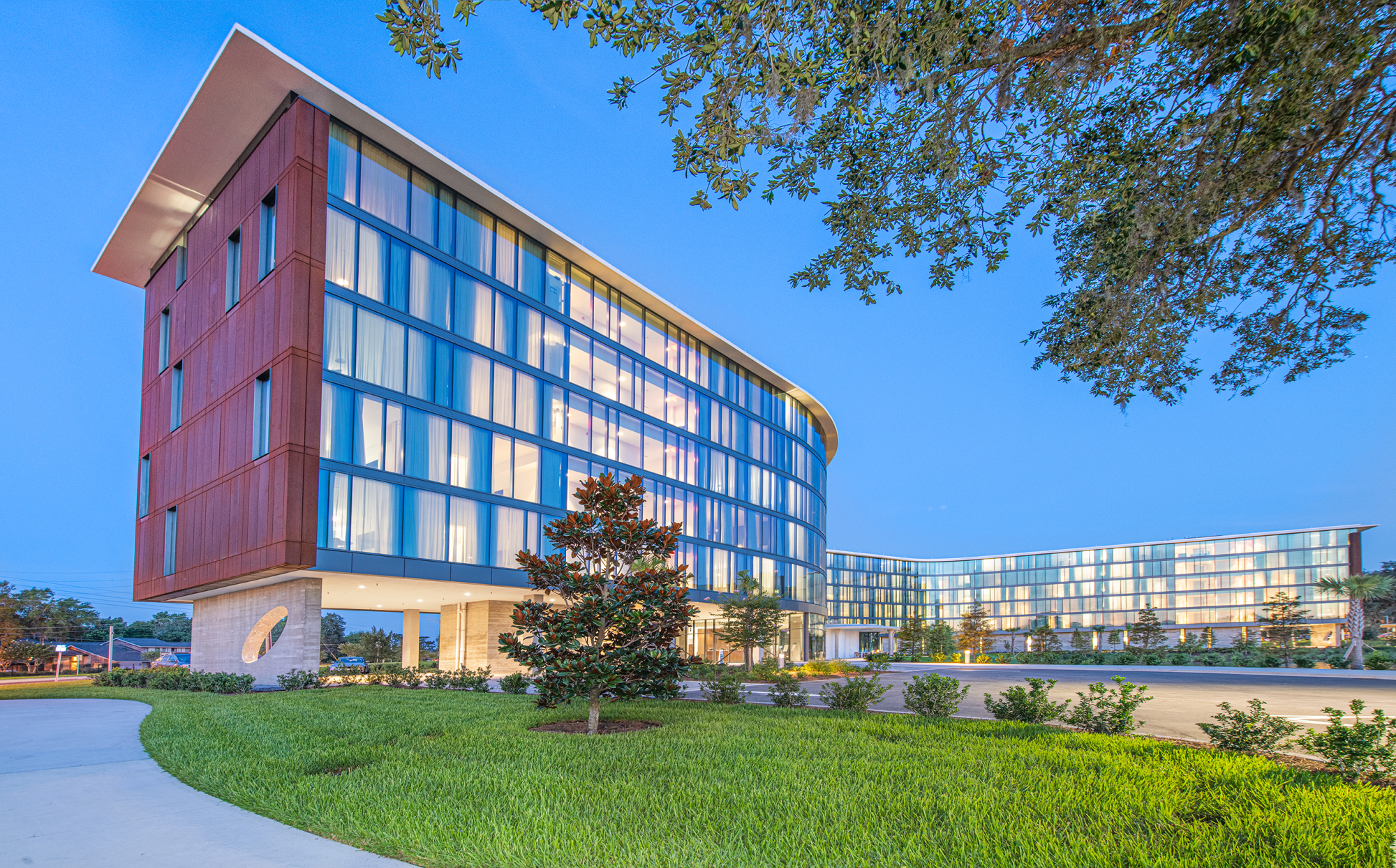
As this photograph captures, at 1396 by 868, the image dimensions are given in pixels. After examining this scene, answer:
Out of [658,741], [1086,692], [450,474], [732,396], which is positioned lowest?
[1086,692]

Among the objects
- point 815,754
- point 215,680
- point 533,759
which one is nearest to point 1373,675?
point 815,754

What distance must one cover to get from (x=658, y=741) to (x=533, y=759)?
1.98 metres

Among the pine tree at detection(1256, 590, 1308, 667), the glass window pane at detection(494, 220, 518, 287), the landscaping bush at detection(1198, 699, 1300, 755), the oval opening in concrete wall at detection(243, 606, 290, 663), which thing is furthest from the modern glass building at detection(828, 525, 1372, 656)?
the landscaping bush at detection(1198, 699, 1300, 755)

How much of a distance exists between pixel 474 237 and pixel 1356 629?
53.5 metres

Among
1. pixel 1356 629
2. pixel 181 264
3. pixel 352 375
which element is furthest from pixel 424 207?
pixel 1356 629

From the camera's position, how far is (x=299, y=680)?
23.8 metres

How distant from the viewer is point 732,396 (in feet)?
153

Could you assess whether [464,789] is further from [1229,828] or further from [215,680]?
[215,680]

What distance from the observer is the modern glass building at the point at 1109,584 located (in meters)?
101

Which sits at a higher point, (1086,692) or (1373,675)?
(1086,692)

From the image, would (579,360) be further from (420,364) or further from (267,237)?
(267,237)

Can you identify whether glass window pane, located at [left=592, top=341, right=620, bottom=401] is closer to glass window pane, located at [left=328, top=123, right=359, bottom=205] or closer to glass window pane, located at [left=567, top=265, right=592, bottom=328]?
glass window pane, located at [left=567, top=265, right=592, bottom=328]

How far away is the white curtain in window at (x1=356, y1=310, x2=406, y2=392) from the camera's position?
25531mm

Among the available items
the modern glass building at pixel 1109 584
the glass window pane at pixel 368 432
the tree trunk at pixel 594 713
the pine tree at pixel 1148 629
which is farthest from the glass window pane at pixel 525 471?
the pine tree at pixel 1148 629
